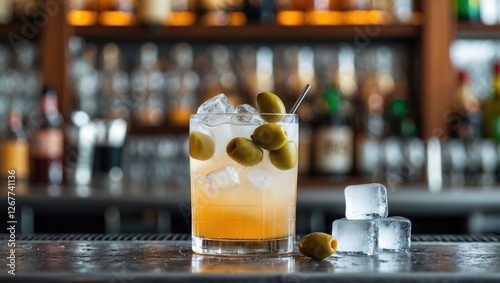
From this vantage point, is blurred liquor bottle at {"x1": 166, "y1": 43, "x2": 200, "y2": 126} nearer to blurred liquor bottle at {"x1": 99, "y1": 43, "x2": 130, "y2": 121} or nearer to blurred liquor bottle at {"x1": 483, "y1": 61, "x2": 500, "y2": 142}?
blurred liquor bottle at {"x1": 99, "y1": 43, "x2": 130, "y2": 121}

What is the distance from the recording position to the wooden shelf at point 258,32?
297 centimetres

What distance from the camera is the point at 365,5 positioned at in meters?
3.08

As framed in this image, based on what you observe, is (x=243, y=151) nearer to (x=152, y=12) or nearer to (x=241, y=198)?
(x=241, y=198)

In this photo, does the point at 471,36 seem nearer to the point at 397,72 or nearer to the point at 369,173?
the point at 397,72

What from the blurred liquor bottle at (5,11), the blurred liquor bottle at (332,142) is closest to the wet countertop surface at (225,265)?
the blurred liquor bottle at (332,142)

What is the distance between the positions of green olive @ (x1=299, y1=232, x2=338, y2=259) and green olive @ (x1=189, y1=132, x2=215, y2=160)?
0.15 m

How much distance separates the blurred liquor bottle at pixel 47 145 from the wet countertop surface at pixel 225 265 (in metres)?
1.78

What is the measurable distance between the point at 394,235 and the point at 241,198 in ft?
0.63

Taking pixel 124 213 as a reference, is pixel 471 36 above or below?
above

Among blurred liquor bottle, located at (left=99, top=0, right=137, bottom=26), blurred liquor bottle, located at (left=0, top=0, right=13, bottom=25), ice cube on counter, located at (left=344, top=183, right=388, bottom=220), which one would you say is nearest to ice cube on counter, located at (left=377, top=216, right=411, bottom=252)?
ice cube on counter, located at (left=344, top=183, right=388, bottom=220)

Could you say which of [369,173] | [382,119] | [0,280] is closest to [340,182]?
[369,173]

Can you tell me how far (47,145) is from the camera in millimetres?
2824

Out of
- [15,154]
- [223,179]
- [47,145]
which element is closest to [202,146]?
[223,179]

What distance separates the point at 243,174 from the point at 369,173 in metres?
2.09
